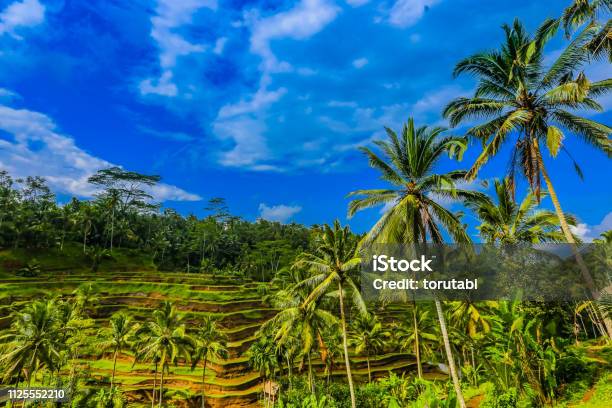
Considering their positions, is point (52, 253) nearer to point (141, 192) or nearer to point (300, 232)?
point (141, 192)

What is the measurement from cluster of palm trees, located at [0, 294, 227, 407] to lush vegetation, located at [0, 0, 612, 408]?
0.65ft

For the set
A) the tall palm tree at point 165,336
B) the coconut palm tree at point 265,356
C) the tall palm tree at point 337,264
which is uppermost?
the tall palm tree at point 337,264

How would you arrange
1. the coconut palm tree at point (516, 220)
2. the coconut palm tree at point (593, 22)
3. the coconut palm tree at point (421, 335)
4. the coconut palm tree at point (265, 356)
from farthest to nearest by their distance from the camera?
1. the coconut palm tree at point (421, 335)
2. the coconut palm tree at point (265, 356)
3. the coconut palm tree at point (516, 220)
4. the coconut palm tree at point (593, 22)

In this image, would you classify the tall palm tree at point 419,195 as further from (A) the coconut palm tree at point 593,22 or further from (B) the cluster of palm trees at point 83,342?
(B) the cluster of palm trees at point 83,342

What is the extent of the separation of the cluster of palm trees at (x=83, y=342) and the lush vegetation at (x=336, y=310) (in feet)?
0.65

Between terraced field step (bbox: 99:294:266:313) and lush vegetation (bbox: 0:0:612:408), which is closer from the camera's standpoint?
lush vegetation (bbox: 0:0:612:408)

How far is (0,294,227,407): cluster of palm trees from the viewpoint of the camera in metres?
26.7

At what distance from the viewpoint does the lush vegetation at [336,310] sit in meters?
16.1

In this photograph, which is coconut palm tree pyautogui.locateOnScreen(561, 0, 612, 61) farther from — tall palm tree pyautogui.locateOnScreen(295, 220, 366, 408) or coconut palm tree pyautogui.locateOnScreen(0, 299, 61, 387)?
coconut palm tree pyautogui.locateOnScreen(0, 299, 61, 387)

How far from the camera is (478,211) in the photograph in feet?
83.7

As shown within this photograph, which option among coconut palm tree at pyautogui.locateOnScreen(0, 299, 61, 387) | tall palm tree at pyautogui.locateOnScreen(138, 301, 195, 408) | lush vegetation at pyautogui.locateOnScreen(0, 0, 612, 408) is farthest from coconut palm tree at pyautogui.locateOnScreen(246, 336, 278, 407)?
coconut palm tree at pyautogui.locateOnScreen(0, 299, 61, 387)

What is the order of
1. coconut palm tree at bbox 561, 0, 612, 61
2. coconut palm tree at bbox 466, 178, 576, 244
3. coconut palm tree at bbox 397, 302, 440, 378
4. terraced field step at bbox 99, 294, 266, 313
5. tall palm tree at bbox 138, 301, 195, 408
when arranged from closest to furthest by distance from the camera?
1. coconut palm tree at bbox 561, 0, 612, 61
2. coconut palm tree at bbox 466, 178, 576, 244
3. tall palm tree at bbox 138, 301, 195, 408
4. coconut palm tree at bbox 397, 302, 440, 378
5. terraced field step at bbox 99, 294, 266, 313

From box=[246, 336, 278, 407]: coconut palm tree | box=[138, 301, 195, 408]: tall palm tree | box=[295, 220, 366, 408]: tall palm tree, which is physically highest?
box=[295, 220, 366, 408]: tall palm tree

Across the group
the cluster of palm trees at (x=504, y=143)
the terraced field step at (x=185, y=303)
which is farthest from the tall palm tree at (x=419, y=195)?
the terraced field step at (x=185, y=303)
